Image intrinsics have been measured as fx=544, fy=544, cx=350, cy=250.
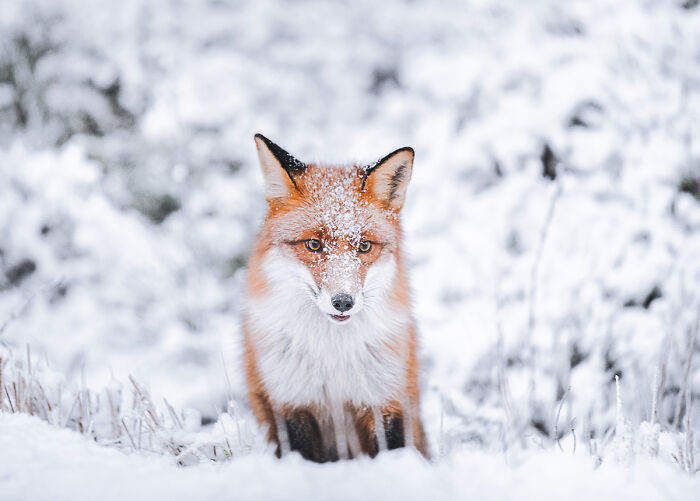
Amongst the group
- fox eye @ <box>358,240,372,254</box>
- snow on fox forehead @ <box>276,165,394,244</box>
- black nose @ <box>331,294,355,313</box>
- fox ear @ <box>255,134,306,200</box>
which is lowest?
black nose @ <box>331,294,355,313</box>

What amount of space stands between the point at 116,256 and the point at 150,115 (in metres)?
1.55

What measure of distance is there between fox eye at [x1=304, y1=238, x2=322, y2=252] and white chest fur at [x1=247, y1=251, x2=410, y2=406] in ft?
0.28

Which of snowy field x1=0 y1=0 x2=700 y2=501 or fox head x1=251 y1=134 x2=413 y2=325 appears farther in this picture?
snowy field x1=0 y1=0 x2=700 y2=501

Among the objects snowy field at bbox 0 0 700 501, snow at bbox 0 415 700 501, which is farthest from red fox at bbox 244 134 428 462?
snowy field at bbox 0 0 700 501

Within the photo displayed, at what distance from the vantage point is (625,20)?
→ 17.4 ft

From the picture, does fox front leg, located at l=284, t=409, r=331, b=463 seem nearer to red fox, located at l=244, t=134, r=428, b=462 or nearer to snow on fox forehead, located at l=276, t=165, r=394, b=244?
red fox, located at l=244, t=134, r=428, b=462

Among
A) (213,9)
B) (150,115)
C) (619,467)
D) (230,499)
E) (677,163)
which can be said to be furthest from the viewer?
(213,9)

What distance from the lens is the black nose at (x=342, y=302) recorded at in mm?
2029

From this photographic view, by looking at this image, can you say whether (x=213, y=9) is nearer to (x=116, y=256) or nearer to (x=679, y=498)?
(x=116, y=256)

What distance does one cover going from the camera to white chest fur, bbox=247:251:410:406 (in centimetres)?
224

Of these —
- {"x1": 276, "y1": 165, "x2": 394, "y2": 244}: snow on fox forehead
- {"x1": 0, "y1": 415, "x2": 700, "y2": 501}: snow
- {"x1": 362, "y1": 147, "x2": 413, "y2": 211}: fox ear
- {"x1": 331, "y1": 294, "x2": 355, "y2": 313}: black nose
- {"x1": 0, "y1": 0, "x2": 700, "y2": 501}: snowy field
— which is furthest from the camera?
{"x1": 0, "y1": 0, "x2": 700, "y2": 501}: snowy field

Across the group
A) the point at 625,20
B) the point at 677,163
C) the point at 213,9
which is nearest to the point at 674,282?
the point at 677,163

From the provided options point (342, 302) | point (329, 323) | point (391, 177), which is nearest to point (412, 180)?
point (391, 177)

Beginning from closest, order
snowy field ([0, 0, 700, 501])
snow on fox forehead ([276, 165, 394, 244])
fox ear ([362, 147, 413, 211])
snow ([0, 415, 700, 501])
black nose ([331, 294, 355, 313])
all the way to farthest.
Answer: snow ([0, 415, 700, 501])
black nose ([331, 294, 355, 313])
snow on fox forehead ([276, 165, 394, 244])
fox ear ([362, 147, 413, 211])
snowy field ([0, 0, 700, 501])
